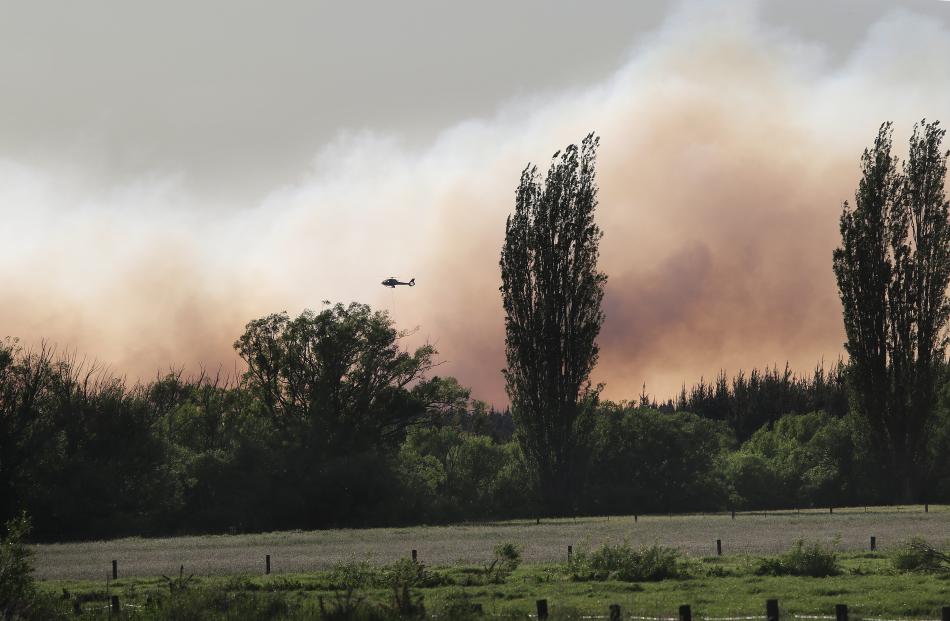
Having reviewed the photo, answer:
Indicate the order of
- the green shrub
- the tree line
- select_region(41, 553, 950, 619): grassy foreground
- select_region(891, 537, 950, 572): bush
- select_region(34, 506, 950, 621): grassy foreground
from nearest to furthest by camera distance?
select_region(34, 506, 950, 621): grassy foreground, select_region(41, 553, 950, 619): grassy foreground, select_region(891, 537, 950, 572): bush, the green shrub, the tree line

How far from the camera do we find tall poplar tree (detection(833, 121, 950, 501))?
265 ft

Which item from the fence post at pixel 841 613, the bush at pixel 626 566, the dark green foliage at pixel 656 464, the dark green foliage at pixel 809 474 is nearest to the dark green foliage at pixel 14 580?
the fence post at pixel 841 613

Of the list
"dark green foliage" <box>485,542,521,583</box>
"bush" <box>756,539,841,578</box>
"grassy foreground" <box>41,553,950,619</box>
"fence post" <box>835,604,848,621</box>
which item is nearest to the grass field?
"dark green foliage" <box>485,542,521,583</box>

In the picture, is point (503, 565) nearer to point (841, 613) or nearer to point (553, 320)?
point (841, 613)

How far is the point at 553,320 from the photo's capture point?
261ft

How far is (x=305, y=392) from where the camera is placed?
280ft

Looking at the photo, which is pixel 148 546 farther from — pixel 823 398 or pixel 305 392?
pixel 823 398

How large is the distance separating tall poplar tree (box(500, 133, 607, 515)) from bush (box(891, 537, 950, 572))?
45.8m

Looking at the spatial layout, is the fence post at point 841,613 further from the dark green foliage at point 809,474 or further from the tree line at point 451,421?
the dark green foliage at point 809,474

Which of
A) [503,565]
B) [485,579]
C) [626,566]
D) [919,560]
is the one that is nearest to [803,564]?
[919,560]

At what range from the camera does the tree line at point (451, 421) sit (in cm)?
7019

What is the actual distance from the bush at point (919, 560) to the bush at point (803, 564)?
166cm

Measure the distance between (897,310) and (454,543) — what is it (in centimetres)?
4488

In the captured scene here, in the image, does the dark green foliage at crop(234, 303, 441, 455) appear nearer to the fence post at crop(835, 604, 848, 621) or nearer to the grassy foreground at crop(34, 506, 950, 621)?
the grassy foreground at crop(34, 506, 950, 621)
